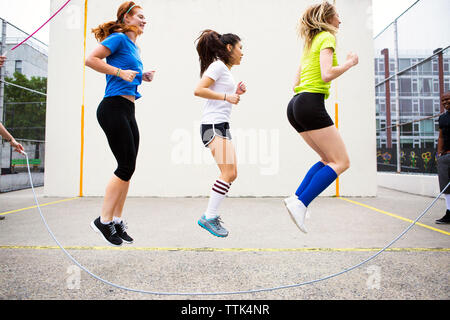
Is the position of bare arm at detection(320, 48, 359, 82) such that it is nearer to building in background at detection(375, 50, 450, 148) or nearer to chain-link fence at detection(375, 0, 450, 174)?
chain-link fence at detection(375, 0, 450, 174)

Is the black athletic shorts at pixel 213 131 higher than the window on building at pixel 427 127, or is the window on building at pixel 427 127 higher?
the window on building at pixel 427 127

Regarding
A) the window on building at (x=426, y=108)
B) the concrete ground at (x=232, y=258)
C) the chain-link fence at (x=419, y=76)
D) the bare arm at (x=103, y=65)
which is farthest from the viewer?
the window on building at (x=426, y=108)

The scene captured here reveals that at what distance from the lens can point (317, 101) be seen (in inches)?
61.1

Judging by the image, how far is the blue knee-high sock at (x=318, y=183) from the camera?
5.22 ft

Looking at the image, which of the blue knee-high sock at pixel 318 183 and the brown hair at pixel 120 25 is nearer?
the brown hair at pixel 120 25

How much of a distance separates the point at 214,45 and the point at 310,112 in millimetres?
622

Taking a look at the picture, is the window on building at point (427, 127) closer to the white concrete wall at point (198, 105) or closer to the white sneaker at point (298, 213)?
the white concrete wall at point (198, 105)

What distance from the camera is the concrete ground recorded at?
170 cm

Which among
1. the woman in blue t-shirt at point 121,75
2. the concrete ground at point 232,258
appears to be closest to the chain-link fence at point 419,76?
the concrete ground at point 232,258

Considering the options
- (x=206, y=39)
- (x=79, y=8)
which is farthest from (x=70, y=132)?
(x=206, y=39)

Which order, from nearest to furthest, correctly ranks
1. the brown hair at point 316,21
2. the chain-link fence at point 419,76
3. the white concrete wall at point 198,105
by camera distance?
the brown hair at point 316,21, the white concrete wall at point 198,105, the chain-link fence at point 419,76

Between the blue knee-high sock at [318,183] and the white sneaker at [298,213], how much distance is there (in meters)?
0.04

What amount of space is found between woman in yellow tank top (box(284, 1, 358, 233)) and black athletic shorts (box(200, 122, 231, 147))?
0.39m

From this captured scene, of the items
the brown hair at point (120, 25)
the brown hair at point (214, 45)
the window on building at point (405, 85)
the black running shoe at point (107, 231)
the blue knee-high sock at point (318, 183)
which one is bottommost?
the black running shoe at point (107, 231)
